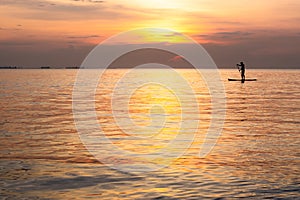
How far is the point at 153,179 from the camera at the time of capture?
47.1ft

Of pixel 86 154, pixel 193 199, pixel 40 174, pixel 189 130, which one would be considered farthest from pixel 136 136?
pixel 193 199

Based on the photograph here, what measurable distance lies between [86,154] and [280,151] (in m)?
8.39

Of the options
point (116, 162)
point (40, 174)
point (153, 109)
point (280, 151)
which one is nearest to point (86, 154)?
point (116, 162)

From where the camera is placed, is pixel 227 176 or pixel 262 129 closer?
pixel 227 176

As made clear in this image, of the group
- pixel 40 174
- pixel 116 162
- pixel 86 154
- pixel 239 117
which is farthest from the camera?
pixel 239 117

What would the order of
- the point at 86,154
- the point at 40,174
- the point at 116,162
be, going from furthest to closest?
the point at 86,154 < the point at 116,162 < the point at 40,174

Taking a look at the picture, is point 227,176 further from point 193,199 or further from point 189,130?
point 189,130

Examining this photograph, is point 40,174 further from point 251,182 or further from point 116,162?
point 251,182

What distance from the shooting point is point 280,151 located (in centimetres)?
1912

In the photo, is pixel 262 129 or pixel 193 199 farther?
pixel 262 129

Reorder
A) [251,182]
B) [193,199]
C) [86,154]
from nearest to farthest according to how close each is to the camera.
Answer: [193,199]
[251,182]
[86,154]

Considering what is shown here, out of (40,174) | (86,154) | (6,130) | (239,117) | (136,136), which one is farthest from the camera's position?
(239,117)

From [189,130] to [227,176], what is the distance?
11.0 metres

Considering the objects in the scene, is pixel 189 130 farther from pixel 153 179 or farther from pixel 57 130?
pixel 153 179
